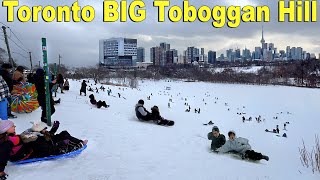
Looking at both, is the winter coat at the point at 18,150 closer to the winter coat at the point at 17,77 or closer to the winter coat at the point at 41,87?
the winter coat at the point at 41,87

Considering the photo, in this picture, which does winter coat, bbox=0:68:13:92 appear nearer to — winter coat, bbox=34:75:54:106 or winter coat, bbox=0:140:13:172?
winter coat, bbox=34:75:54:106

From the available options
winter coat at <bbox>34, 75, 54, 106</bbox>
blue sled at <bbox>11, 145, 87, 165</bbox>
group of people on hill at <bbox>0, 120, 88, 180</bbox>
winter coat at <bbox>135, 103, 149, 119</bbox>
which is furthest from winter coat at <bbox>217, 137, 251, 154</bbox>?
winter coat at <bbox>34, 75, 54, 106</bbox>

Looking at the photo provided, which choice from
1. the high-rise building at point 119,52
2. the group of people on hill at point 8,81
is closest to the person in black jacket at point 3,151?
the group of people on hill at point 8,81

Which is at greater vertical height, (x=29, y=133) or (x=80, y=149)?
(x=29, y=133)

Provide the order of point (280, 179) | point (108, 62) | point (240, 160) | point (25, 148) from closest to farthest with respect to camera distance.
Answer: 1. point (25, 148)
2. point (280, 179)
3. point (240, 160)
4. point (108, 62)

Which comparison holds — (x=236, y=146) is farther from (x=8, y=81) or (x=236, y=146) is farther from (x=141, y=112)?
(x=8, y=81)

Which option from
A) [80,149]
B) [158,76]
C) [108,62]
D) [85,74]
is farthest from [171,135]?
[108,62]

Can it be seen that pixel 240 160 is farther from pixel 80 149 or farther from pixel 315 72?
pixel 315 72
